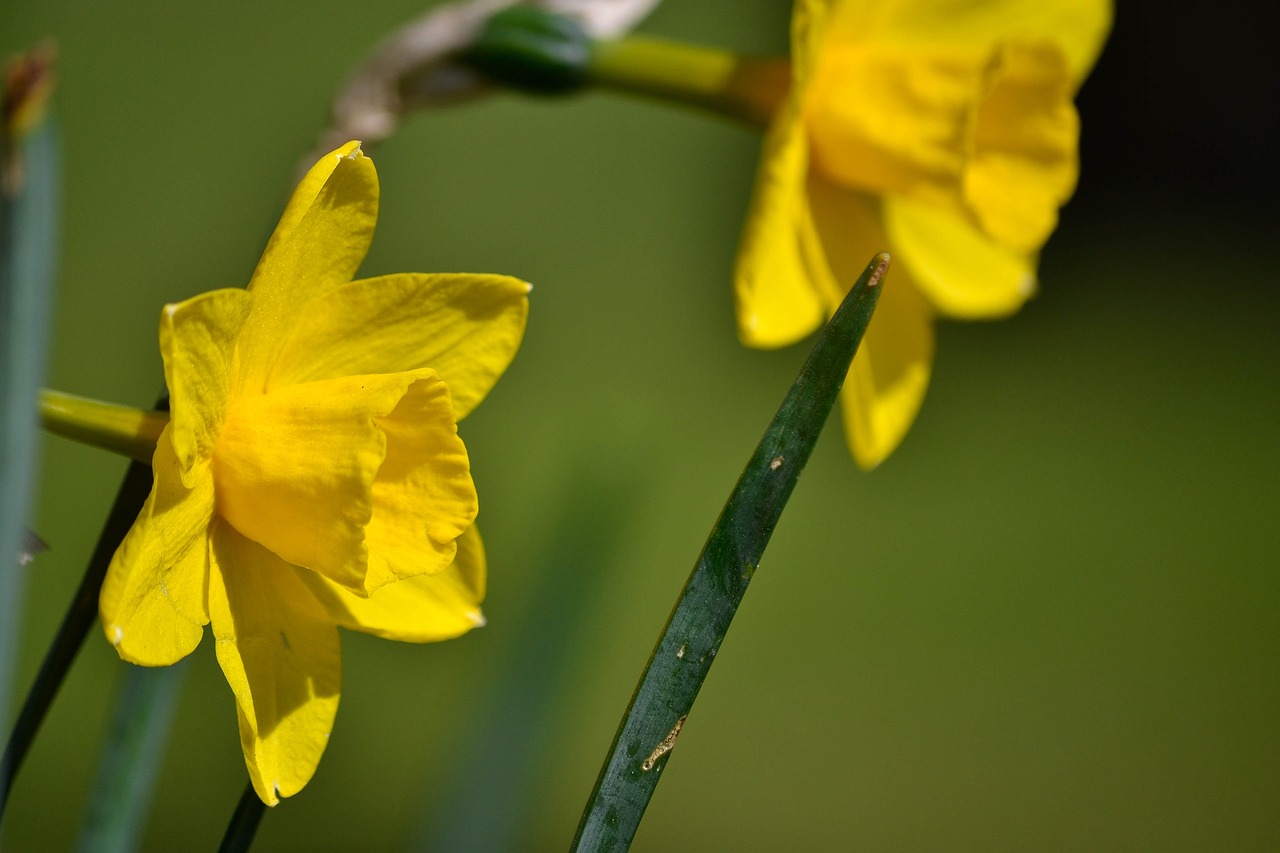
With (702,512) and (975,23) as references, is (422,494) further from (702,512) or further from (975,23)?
(702,512)

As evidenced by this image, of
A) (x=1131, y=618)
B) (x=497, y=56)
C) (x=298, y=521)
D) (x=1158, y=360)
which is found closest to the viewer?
(x=298, y=521)

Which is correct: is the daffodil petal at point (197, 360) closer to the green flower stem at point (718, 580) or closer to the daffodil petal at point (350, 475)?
the daffodil petal at point (350, 475)

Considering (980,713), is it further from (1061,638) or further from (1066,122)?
(1066,122)

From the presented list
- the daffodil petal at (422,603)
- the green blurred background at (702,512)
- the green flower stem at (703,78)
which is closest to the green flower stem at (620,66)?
the green flower stem at (703,78)

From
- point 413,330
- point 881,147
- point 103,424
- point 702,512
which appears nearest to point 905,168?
point 881,147

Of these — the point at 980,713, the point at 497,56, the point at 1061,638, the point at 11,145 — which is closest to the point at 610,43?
the point at 497,56

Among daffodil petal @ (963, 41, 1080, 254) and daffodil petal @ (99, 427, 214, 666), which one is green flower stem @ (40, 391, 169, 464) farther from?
daffodil petal @ (963, 41, 1080, 254)
